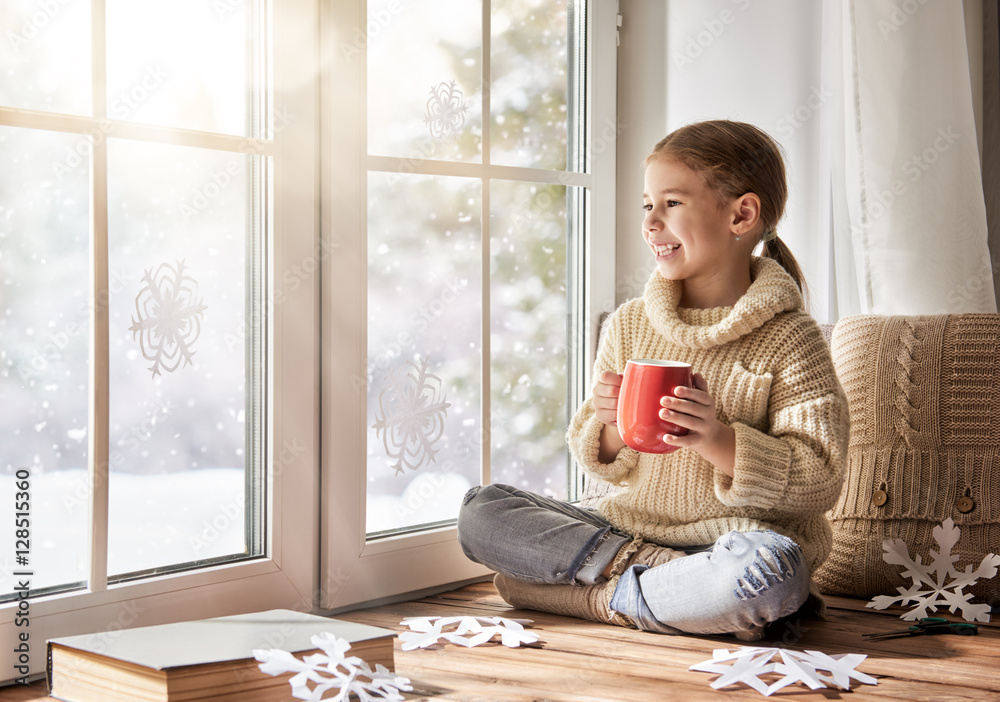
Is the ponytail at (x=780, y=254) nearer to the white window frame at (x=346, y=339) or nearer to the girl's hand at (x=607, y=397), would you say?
the girl's hand at (x=607, y=397)

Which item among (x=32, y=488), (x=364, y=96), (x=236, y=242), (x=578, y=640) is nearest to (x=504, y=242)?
(x=364, y=96)

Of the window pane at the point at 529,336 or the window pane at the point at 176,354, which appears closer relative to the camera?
the window pane at the point at 176,354

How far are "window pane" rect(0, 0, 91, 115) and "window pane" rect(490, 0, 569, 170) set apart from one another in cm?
72

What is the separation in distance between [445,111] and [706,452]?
739 mm

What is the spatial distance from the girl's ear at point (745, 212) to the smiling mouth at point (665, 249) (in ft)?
0.31

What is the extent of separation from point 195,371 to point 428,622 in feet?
1.58

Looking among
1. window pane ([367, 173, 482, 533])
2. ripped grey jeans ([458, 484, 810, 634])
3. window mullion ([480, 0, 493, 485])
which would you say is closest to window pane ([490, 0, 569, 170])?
window mullion ([480, 0, 493, 485])

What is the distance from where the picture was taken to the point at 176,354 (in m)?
1.30

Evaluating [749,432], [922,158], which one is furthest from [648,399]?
[922,158]

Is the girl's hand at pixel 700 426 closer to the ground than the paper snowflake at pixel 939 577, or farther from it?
farther from it

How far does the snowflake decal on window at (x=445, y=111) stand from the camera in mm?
1595

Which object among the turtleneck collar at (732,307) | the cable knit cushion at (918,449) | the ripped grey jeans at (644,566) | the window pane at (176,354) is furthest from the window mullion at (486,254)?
the cable knit cushion at (918,449)

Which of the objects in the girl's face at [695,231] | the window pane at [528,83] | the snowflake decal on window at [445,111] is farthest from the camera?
the window pane at [528,83]

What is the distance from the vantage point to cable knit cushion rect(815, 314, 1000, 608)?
57.7 inches
